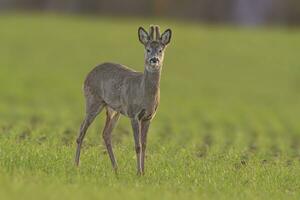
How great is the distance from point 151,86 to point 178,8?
2697 inches

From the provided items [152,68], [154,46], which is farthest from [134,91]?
[154,46]

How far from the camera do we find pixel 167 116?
2750cm

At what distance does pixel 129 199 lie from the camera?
1042 cm

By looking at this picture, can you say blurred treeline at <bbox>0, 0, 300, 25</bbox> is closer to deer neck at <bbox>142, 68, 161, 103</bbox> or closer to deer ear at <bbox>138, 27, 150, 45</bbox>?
deer neck at <bbox>142, 68, 161, 103</bbox>

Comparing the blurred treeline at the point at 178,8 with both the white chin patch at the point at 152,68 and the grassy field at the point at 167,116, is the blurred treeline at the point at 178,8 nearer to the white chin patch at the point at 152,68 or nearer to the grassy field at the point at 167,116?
the grassy field at the point at 167,116

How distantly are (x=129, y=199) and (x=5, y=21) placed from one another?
146 ft

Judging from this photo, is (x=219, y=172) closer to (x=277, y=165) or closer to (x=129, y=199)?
(x=277, y=165)

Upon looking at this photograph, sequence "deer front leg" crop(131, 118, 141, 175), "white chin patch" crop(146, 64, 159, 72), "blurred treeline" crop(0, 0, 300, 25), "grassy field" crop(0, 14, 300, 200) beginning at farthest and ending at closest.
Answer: "blurred treeline" crop(0, 0, 300, 25) → "deer front leg" crop(131, 118, 141, 175) → "white chin patch" crop(146, 64, 159, 72) → "grassy field" crop(0, 14, 300, 200)

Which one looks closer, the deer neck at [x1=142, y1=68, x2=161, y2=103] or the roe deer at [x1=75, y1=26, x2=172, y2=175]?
the roe deer at [x1=75, y1=26, x2=172, y2=175]

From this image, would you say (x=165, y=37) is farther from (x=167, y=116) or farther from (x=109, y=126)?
(x=167, y=116)

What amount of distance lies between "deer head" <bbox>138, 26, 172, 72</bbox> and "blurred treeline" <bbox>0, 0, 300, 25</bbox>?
62603 millimetres

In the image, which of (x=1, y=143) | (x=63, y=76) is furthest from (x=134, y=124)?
(x=63, y=76)

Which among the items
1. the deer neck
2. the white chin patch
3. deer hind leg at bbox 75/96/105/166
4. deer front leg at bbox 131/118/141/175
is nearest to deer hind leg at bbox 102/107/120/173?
deer hind leg at bbox 75/96/105/166

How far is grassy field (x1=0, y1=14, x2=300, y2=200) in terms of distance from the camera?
1193cm
